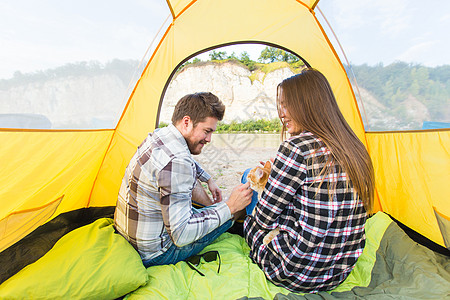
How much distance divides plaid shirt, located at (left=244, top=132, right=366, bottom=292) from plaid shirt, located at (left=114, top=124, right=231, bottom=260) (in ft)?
1.14

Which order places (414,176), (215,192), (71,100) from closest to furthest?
(71,100) < (414,176) < (215,192)

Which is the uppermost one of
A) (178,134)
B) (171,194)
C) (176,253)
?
(178,134)

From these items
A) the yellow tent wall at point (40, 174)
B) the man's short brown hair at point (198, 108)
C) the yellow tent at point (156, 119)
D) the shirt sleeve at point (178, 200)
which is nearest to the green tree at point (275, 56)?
the yellow tent at point (156, 119)

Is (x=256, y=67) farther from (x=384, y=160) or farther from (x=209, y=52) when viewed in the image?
(x=384, y=160)

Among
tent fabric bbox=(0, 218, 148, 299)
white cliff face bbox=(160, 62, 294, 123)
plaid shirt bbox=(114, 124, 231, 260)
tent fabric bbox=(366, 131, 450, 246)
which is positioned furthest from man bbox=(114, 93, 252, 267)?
tent fabric bbox=(366, 131, 450, 246)

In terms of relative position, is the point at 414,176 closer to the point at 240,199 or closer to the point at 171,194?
the point at 240,199

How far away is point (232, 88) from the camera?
222 cm

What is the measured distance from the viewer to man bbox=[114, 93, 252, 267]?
1.27m

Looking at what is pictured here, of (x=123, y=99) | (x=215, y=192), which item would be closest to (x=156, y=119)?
(x=123, y=99)

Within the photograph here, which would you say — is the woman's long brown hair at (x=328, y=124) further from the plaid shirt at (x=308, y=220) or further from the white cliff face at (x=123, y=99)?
the white cliff face at (x=123, y=99)

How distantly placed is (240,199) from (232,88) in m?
1.06

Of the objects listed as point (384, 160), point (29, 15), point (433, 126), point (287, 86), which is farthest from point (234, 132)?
point (29, 15)

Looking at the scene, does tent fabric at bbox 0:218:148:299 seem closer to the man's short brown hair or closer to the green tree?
the man's short brown hair

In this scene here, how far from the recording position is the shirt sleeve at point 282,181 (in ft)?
3.80
